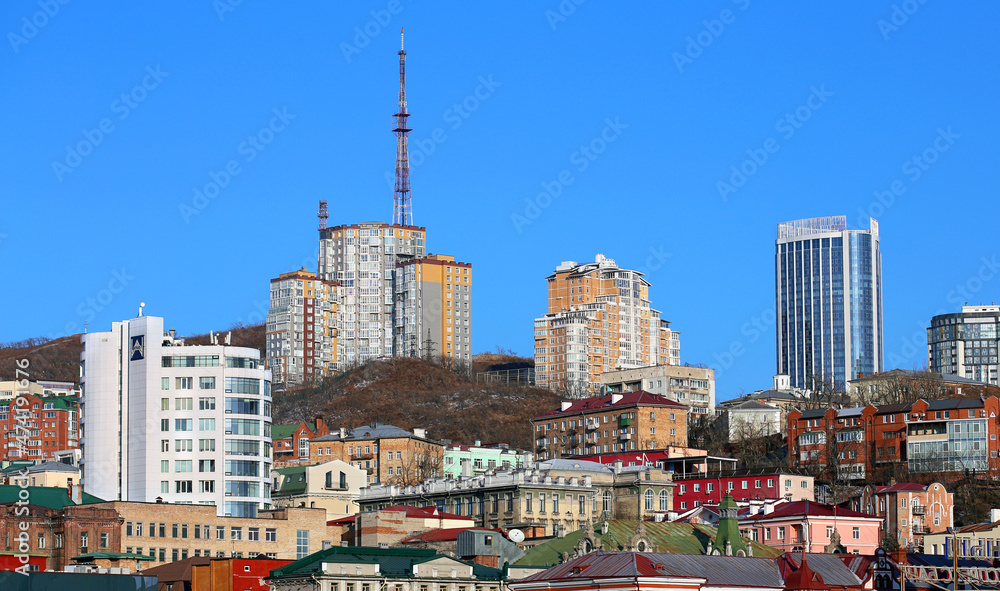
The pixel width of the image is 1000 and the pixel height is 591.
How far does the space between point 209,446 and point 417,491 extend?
19667 mm

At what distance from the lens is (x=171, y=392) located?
14400 centimetres

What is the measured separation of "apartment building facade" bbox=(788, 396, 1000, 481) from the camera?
575ft

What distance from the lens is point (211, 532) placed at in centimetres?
13075

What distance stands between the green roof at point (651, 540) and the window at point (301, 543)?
30.3 metres

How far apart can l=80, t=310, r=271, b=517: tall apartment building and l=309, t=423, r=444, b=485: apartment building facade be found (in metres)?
37.6

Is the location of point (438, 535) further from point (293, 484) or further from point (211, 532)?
point (293, 484)

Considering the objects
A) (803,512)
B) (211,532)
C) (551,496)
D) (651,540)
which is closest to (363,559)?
(651,540)

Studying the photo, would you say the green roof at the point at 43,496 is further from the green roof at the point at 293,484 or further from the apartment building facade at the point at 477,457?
the apartment building facade at the point at 477,457

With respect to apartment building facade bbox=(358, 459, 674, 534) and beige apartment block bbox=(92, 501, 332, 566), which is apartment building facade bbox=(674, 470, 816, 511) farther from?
beige apartment block bbox=(92, 501, 332, 566)

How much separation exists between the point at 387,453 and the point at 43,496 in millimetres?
60385

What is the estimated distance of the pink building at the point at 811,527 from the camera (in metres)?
123

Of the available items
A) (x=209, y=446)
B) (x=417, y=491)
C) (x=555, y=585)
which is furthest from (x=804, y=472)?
(x=555, y=585)

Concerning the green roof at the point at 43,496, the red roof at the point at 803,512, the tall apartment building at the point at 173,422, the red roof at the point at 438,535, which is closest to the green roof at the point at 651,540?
the red roof at the point at 438,535

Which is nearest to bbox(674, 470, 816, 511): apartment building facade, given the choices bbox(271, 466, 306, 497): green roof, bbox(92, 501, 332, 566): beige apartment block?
bbox(271, 466, 306, 497): green roof
